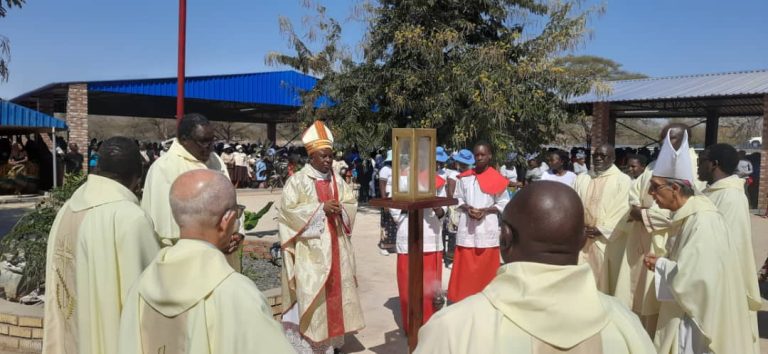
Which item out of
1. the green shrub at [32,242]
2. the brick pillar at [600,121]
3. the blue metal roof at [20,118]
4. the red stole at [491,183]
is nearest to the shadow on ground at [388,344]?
the red stole at [491,183]

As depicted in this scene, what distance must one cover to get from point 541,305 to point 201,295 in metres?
1.09

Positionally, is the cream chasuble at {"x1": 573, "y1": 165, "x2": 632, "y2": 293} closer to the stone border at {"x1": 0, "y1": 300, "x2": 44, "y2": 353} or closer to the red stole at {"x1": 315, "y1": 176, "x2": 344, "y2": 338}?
the red stole at {"x1": 315, "y1": 176, "x2": 344, "y2": 338}

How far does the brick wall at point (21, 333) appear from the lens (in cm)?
481

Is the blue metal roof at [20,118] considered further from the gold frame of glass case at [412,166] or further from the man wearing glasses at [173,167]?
the gold frame of glass case at [412,166]

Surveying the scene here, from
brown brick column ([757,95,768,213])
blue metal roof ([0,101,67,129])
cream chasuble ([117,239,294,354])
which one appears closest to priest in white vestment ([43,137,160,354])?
cream chasuble ([117,239,294,354])

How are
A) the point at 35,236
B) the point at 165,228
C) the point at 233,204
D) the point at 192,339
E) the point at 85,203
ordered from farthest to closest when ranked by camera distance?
1. the point at 35,236
2. the point at 165,228
3. the point at 85,203
4. the point at 233,204
5. the point at 192,339

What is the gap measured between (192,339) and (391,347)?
3.72 m

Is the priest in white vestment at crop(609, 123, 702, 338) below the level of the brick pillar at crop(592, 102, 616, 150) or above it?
below

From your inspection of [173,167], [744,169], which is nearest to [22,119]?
[173,167]

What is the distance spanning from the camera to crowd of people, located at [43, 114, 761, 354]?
5.49ft

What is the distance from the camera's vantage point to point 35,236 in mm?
5883

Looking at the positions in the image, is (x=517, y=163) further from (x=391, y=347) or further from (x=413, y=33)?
(x=391, y=347)

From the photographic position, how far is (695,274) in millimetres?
3449

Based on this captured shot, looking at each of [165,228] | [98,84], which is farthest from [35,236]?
[98,84]
